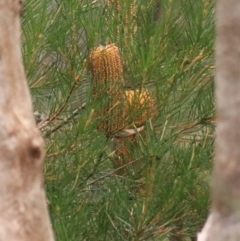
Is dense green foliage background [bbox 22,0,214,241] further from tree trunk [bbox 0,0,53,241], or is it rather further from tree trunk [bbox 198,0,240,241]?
tree trunk [bbox 198,0,240,241]

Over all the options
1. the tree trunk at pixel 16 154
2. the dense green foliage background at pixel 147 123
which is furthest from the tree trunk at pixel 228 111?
the dense green foliage background at pixel 147 123

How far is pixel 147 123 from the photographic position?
1.00m

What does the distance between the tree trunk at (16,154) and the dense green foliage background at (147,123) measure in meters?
0.43

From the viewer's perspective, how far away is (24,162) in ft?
1.66

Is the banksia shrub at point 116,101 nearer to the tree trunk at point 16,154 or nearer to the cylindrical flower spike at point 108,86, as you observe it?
the cylindrical flower spike at point 108,86

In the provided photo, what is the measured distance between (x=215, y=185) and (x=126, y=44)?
802 millimetres

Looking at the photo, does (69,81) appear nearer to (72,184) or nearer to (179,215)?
(72,184)

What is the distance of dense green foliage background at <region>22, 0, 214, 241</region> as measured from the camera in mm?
998

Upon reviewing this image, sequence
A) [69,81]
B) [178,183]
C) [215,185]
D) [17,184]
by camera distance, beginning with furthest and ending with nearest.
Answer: [69,81] → [178,183] → [17,184] → [215,185]

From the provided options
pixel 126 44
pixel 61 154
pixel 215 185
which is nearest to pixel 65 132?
pixel 61 154

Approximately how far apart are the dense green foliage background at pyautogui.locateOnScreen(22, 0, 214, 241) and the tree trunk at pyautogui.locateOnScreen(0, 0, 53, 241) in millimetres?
429

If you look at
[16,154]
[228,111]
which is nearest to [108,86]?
[16,154]

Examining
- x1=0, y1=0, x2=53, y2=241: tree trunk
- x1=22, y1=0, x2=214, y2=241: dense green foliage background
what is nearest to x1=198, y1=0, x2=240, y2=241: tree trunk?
x1=0, y1=0, x2=53, y2=241: tree trunk

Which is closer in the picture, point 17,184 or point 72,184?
point 17,184
